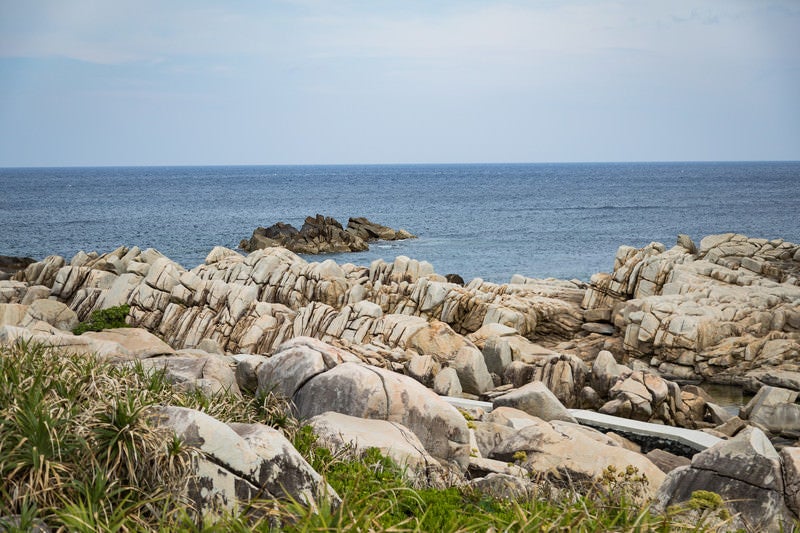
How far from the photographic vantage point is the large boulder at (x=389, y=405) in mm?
12812

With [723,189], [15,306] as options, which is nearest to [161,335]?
[15,306]

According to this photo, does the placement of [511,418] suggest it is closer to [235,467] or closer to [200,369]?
[200,369]

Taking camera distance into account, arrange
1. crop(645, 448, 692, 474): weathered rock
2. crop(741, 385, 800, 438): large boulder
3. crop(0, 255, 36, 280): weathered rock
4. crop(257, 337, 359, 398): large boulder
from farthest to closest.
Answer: crop(0, 255, 36, 280): weathered rock < crop(741, 385, 800, 438): large boulder < crop(645, 448, 692, 474): weathered rock < crop(257, 337, 359, 398): large boulder

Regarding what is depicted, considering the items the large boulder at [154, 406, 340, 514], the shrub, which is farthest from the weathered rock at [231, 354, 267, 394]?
the shrub

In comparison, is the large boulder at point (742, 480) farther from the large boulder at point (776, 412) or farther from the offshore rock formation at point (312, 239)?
the offshore rock formation at point (312, 239)

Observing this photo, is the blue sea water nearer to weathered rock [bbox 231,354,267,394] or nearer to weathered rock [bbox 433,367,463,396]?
weathered rock [bbox 433,367,463,396]

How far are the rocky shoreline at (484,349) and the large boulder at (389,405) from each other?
28 mm

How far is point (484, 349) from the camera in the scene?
24.7m

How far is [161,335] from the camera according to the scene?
28719 mm

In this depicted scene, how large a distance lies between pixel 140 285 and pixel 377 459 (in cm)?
2308

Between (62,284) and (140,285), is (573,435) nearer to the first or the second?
(140,285)

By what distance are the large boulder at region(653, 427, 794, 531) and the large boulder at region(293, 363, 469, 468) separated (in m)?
3.53

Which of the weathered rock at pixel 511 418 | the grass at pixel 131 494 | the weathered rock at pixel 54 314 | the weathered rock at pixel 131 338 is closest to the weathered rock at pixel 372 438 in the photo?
the grass at pixel 131 494

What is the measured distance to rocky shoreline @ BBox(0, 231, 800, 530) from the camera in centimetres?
1142
